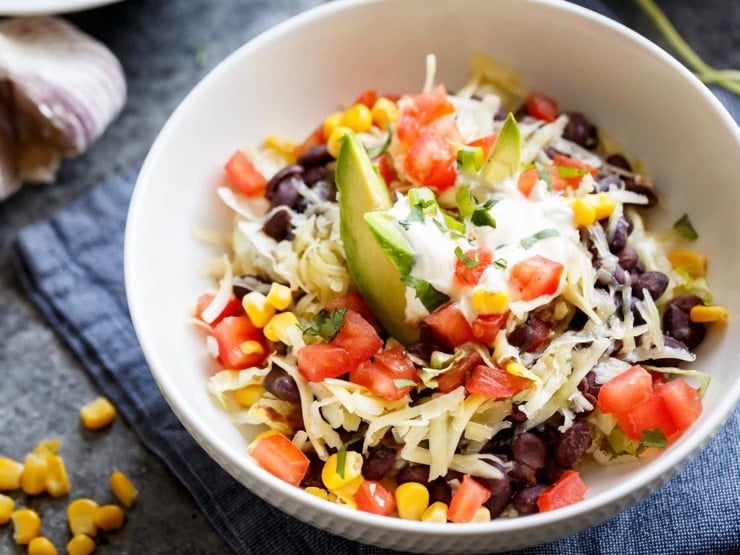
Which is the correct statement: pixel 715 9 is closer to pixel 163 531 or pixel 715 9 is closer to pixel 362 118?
pixel 362 118

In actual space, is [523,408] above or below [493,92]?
below

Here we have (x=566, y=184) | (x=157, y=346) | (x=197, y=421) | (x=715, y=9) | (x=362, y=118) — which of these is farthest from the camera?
(x=715, y=9)

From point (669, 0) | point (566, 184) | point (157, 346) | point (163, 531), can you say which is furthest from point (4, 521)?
point (669, 0)

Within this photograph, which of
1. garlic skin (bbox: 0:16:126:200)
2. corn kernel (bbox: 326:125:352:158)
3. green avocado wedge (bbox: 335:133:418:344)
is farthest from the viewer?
garlic skin (bbox: 0:16:126:200)

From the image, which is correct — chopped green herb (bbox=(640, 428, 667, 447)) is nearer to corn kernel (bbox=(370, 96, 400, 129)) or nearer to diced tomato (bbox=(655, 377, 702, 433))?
diced tomato (bbox=(655, 377, 702, 433))

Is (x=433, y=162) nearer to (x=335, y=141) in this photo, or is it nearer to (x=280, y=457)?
(x=335, y=141)

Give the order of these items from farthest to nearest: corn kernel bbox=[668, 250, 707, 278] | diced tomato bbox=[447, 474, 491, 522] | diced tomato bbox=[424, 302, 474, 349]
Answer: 1. corn kernel bbox=[668, 250, 707, 278]
2. diced tomato bbox=[424, 302, 474, 349]
3. diced tomato bbox=[447, 474, 491, 522]

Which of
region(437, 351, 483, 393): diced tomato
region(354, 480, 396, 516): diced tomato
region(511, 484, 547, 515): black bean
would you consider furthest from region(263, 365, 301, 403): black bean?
region(511, 484, 547, 515): black bean
